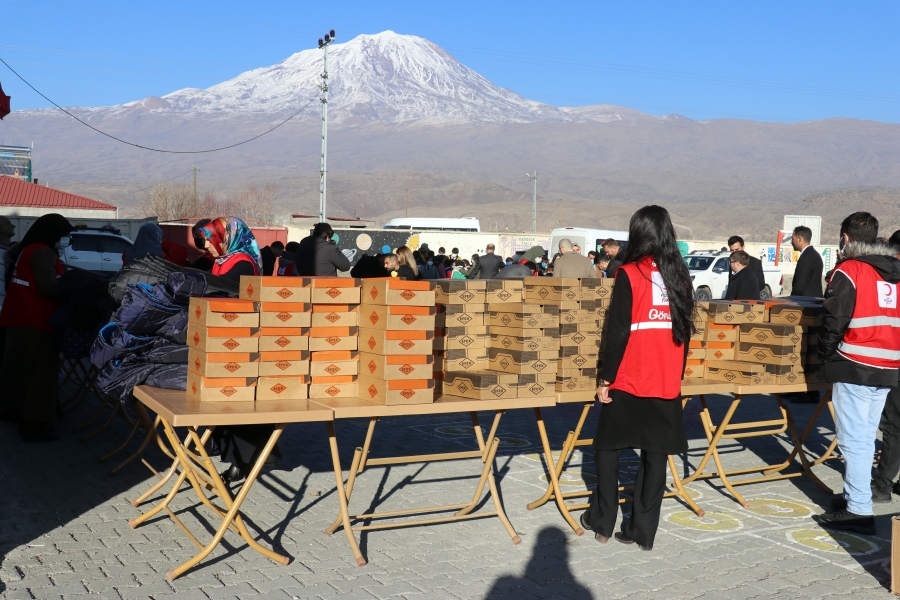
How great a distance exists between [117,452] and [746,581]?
4.83 meters

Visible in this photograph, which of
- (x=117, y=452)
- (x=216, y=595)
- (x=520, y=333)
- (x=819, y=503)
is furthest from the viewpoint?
(x=117, y=452)

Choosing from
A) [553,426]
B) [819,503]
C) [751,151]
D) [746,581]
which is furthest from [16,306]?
[751,151]

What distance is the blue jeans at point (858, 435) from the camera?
545cm

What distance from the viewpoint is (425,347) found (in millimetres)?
4910

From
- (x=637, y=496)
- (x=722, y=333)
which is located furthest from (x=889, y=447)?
(x=637, y=496)

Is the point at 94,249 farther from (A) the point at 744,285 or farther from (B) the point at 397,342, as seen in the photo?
(B) the point at 397,342

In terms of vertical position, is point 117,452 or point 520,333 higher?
point 520,333

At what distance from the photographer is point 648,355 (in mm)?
4980

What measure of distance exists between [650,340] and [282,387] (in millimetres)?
2124

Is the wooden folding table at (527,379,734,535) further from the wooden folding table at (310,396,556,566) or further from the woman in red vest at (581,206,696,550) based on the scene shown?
the woman in red vest at (581,206,696,550)

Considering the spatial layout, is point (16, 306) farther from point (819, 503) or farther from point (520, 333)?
point (819, 503)

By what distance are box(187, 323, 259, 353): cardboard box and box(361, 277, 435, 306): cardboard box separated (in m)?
0.67

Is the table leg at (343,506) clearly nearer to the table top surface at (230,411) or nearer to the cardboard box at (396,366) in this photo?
the table top surface at (230,411)

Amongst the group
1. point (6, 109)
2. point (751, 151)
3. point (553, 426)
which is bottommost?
point (553, 426)
